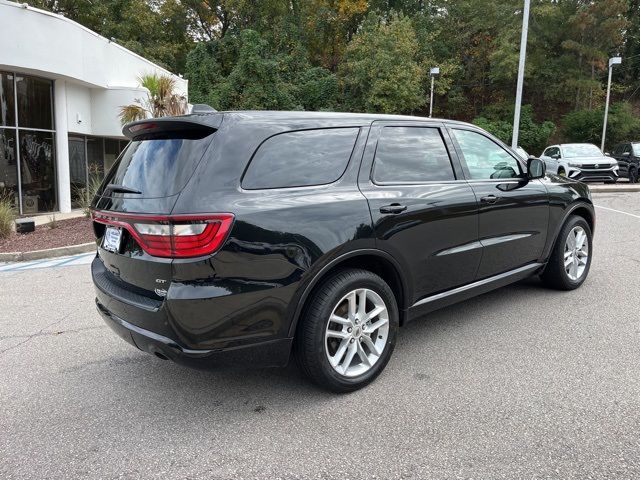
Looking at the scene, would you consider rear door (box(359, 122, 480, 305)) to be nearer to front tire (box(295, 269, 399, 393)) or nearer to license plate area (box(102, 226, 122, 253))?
front tire (box(295, 269, 399, 393))

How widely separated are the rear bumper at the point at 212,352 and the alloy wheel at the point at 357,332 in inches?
13.0

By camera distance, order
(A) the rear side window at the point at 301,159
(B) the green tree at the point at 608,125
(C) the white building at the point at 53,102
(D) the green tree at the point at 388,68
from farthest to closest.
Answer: (D) the green tree at the point at 388,68
(B) the green tree at the point at 608,125
(C) the white building at the point at 53,102
(A) the rear side window at the point at 301,159

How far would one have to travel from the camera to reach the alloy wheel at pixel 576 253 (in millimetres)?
5219

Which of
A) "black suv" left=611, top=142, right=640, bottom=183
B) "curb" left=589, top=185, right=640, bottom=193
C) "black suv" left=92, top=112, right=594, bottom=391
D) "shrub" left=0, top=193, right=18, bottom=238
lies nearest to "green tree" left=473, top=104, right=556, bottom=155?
"black suv" left=611, top=142, right=640, bottom=183

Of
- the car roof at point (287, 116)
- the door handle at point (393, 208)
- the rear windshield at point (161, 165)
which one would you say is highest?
the car roof at point (287, 116)

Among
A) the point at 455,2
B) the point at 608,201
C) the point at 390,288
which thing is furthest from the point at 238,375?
the point at 455,2

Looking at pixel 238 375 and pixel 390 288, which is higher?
pixel 390 288

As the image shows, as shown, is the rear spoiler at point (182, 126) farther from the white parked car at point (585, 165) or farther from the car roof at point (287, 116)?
the white parked car at point (585, 165)

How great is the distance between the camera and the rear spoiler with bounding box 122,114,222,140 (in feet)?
9.57

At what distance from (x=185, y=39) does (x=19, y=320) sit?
38148mm

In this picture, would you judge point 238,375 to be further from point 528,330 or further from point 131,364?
point 528,330

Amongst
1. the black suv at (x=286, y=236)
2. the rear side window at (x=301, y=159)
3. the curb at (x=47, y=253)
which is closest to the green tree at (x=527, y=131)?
the curb at (x=47, y=253)

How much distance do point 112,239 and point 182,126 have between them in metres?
0.86

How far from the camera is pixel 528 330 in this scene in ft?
13.9
